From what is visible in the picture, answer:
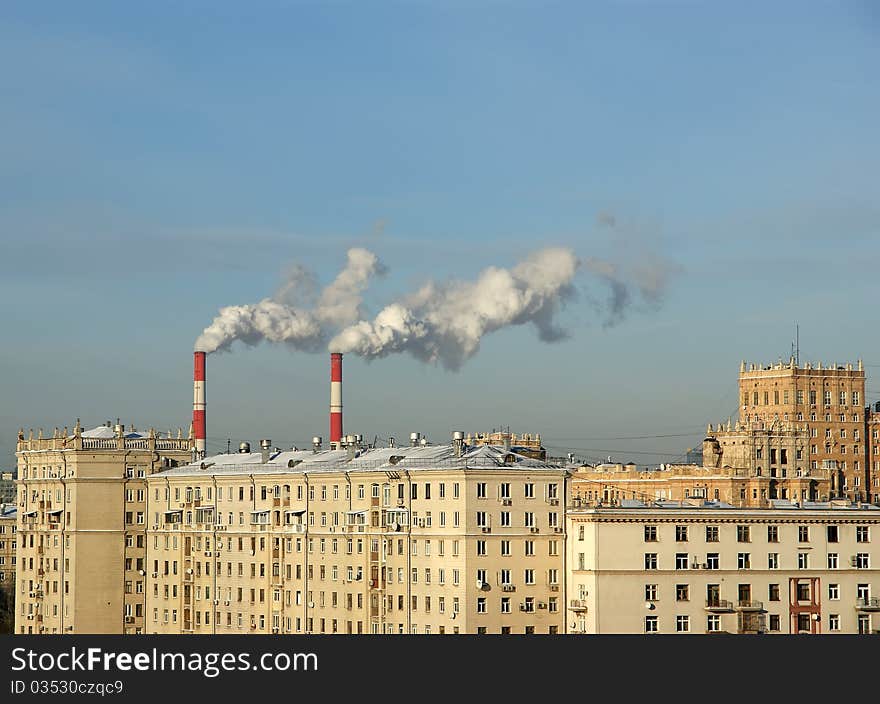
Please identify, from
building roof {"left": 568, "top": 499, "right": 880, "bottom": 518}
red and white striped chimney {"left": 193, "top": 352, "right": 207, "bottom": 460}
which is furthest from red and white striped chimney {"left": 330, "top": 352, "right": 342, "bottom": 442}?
building roof {"left": 568, "top": 499, "right": 880, "bottom": 518}

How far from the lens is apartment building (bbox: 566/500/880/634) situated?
12012 cm

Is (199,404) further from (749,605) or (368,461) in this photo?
(749,605)

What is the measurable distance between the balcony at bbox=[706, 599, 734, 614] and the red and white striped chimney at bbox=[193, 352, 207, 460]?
62.8 m

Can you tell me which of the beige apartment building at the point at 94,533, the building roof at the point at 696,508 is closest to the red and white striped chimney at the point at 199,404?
the beige apartment building at the point at 94,533

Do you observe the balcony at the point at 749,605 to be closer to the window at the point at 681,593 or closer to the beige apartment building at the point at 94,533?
the window at the point at 681,593

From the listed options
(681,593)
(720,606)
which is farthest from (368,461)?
(720,606)

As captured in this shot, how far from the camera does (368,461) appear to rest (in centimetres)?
13900

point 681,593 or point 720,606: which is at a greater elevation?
point 681,593

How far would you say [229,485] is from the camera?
151 m

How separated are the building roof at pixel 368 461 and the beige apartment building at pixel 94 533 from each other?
364 cm

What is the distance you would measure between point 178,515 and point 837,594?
5784cm

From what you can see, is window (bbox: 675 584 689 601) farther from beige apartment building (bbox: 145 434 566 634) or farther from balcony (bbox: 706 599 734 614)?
beige apartment building (bbox: 145 434 566 634)

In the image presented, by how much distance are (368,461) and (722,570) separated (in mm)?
29432
